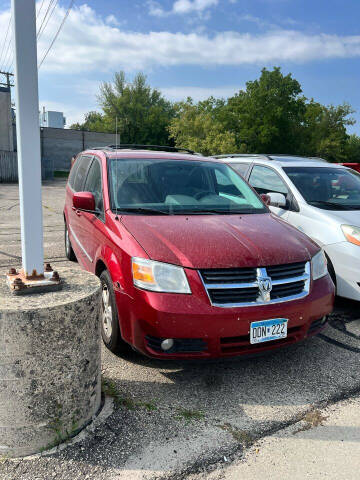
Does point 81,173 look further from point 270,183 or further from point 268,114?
point 268,114

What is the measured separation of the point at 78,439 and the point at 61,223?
8543mm

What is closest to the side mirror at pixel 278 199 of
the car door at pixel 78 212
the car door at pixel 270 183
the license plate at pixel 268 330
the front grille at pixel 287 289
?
the car door at pixel 270 183

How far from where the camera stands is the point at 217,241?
317cm

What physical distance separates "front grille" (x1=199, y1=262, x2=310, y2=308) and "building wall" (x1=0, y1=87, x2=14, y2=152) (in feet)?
103

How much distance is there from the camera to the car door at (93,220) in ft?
12.5

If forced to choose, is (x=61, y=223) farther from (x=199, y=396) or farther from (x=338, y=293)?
(x=199, y=396)

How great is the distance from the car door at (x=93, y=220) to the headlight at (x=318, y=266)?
1.78 meters

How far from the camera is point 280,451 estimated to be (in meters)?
2.41

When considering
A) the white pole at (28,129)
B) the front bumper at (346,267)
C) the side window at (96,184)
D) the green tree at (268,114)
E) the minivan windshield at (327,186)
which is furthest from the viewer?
the green tree at (268,114)

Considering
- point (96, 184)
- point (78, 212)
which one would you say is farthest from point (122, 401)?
point (78, 212)

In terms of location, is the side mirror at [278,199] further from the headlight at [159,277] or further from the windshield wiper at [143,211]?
the headlight at [159,277]

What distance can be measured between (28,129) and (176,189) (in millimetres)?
1957

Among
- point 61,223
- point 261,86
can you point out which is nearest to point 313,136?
point 261,86

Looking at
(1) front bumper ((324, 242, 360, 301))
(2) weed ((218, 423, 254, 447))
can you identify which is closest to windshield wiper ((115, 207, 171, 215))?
(2) weed ((218, 423, 254, 447))
